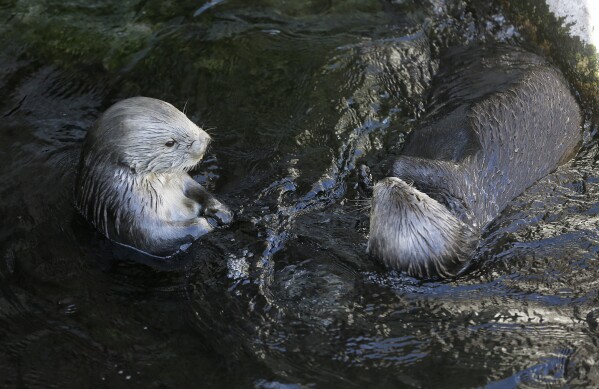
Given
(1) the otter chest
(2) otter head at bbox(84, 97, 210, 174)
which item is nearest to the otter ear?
(2) otter head at bbox(84, 97, 210, 174)

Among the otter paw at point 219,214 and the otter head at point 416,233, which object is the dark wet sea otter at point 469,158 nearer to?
the otter head at point 416,233

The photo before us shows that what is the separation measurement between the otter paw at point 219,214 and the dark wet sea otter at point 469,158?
2.82ft

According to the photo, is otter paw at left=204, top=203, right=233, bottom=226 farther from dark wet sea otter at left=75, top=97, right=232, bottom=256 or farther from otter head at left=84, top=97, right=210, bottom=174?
otter head at left=84, top=97, right=210, bottom=174

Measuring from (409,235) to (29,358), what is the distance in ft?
6.76

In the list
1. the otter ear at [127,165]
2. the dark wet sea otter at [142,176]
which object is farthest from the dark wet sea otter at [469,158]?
the otter ear at [127,165]

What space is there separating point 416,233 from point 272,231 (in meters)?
0.86

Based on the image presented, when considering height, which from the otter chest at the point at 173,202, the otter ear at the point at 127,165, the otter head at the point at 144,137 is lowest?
the otter chest at the point at 173,202

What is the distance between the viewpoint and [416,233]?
3.99m

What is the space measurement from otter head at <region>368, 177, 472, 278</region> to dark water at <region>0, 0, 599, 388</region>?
0.10 meters

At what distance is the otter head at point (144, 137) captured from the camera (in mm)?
3904

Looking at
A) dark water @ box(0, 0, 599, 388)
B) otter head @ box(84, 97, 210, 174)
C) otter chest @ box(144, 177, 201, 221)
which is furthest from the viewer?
otter chest @ box(144, 177, 201, 221)

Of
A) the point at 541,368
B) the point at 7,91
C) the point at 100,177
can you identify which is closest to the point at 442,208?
the point at 541,368

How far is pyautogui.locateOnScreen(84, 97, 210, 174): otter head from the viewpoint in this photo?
3904 millimetres

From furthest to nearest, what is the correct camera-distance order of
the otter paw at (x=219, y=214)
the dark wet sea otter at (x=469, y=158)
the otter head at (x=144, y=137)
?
the otter paw at (x=219, y=214)
the dark wet sea otter at (x=469, y=158)
the otter head at (x=144, y=137)
